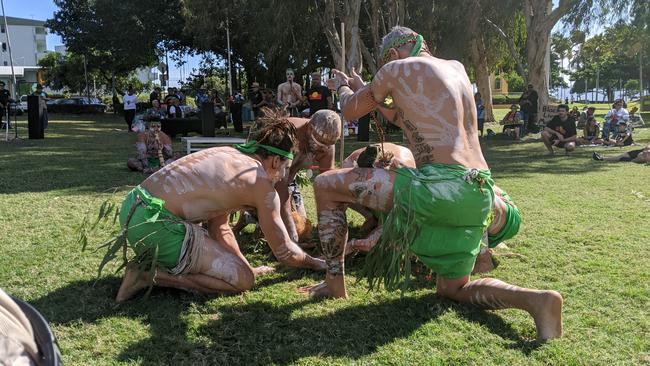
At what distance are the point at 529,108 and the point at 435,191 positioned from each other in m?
15.9

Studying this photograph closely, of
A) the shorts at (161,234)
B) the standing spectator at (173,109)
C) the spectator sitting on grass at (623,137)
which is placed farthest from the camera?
the standing spectator at (173,109)

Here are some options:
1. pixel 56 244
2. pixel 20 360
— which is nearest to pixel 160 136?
pixel 56 244

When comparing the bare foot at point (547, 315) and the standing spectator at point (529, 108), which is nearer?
the bare foot at point (547, 315)

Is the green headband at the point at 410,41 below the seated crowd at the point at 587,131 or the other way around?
the other way around

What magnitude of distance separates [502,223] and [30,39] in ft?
323

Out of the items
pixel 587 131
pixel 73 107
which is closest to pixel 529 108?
pixel 587 131

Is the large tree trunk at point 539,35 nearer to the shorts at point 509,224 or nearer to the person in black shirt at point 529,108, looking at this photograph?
the person in black shirt at point 529,108

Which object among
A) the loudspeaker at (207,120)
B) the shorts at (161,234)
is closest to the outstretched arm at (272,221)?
the shorts at (161,234)

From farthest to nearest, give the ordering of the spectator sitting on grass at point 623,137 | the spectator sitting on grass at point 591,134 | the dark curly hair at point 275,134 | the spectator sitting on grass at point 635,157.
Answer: the spectator sitting on grass at point 591,134
the spectator sitting on grass at point 623,137
the spectator sitting on grass at point 635,157
the dark curly hair at point 275,134

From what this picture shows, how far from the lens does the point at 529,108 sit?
17531 millimetres

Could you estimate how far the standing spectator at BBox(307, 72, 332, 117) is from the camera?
48.1ft

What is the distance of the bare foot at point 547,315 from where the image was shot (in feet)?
9.35

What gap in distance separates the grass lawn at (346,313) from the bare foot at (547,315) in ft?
0.19

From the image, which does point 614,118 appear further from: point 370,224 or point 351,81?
point 351,81
